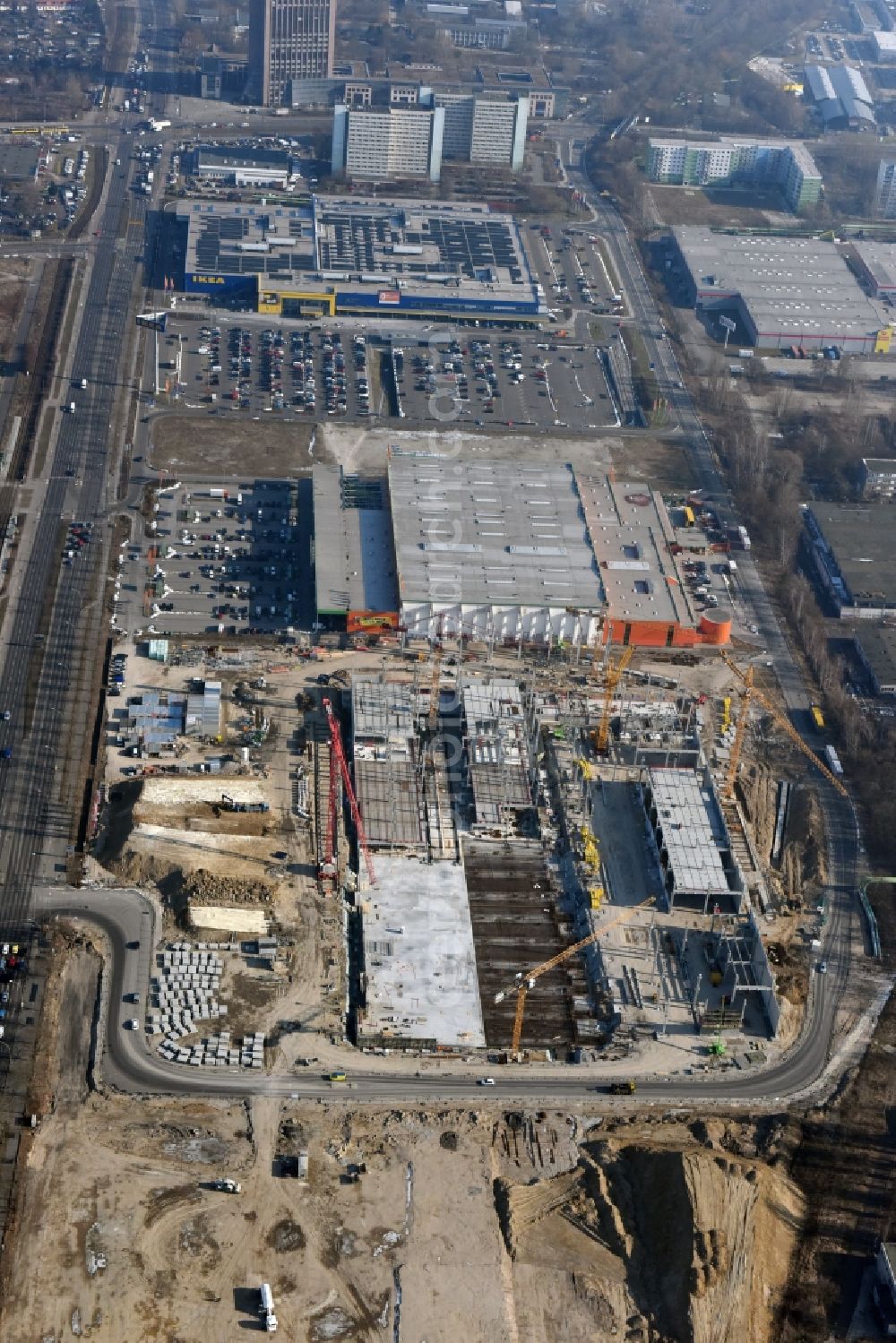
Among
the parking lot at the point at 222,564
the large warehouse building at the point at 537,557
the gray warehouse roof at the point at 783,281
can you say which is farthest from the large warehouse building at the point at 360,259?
the parking lot at the point at 222,564

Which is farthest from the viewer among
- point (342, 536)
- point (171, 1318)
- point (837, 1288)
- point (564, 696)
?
point (342, 536)

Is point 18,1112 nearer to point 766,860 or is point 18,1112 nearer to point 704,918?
point 704,918

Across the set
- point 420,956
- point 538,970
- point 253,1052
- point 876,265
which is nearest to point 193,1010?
point 253,1052

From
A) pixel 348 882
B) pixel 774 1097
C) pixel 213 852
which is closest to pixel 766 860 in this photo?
pixel 774 1097

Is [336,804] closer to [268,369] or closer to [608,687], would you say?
[608,687]

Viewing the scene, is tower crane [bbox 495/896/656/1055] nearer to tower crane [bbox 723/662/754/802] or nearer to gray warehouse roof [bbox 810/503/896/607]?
tower crane [bbox 723/662/754/802]

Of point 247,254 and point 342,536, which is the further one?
point 247,254
